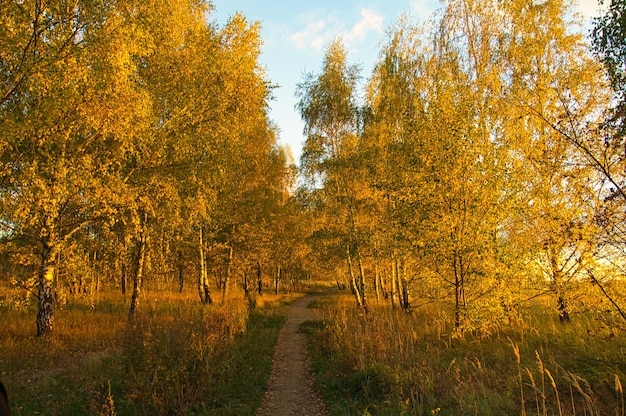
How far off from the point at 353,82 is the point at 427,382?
57.4 ft

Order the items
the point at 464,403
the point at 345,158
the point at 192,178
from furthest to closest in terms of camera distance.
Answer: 1. the point at 345,158
2. the point at 192,178
3. the point at 464,403

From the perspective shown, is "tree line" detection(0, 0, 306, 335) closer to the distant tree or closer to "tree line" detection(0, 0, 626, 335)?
"tree line" detection(0, 0, 626, 335)

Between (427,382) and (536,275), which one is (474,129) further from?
(427,382)

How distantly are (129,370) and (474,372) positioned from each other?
6995 mm

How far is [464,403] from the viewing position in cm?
580

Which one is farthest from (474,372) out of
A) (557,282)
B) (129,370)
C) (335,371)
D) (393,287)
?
(393,287)

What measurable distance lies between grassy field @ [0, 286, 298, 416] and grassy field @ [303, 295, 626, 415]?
2249 millimetres

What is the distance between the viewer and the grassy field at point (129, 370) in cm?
687

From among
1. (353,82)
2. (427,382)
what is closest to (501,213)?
(427,382)

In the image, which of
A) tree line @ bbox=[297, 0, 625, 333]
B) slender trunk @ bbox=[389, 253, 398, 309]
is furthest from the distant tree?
slender trunk @ bbox=[389, 253, 398, 309]

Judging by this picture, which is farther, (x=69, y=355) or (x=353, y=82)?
(x=353, y=82)

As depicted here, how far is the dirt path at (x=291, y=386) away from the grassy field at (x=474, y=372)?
0.34 metres

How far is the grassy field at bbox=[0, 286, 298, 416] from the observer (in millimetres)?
6871

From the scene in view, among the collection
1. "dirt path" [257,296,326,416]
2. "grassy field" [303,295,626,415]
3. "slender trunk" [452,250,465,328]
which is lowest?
"dirt path" [257,296,326,416]
